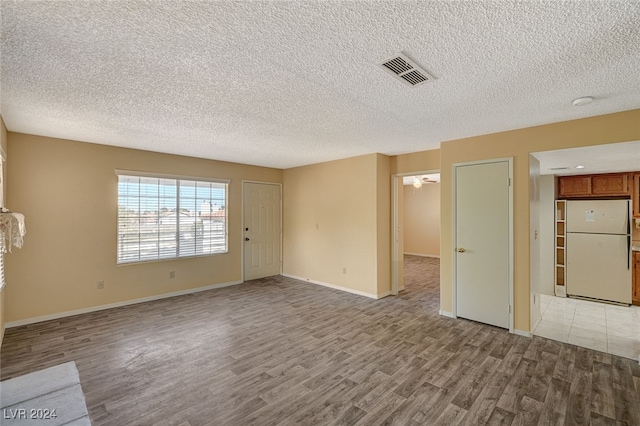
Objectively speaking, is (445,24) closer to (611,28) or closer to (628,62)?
(611,28)

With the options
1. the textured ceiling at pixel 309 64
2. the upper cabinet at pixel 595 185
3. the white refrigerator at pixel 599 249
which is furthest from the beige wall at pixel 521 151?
the upper cabinet at pixel 595 185

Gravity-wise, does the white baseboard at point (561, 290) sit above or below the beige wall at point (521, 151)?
below

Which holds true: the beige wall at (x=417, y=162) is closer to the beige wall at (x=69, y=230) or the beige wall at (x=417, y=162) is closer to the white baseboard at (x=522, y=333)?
the white baseboard at (x=522, y=333)

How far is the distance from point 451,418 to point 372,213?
11.0 feet

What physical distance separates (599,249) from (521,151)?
116 inches

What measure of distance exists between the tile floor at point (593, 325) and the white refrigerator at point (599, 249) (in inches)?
10.1

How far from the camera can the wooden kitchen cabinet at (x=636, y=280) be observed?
15.1 ft

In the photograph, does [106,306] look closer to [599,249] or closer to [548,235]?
[548,235]

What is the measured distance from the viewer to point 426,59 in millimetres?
1948

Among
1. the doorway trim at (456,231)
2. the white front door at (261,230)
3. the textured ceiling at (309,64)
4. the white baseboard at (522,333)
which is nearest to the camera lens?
the textured ceiling at (309,64)

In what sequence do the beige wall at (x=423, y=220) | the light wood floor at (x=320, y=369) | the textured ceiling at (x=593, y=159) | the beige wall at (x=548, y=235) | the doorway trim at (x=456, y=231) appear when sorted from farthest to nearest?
the beige wall at (x=423, y=220), the beige wall at (x=548, y=235), the doorway trim at (x=456, y=231), the textured ceiling at (x=593, y=159), the light wood floor at (x=320, y=369)

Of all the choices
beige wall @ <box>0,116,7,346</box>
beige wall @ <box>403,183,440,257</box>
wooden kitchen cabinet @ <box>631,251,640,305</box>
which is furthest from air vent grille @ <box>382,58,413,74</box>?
beige wall @ <box>403,183,440,257</box>

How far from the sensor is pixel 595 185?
16.6 ft

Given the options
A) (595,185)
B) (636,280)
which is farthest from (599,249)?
(595,185)
